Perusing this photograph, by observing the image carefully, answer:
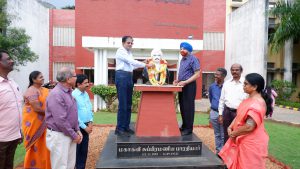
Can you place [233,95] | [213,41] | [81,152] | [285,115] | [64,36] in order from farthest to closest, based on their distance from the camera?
→ [213,41] → [64,36] → [285,115] → [233,95] → [81,152]

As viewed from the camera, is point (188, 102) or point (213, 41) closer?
point (188, 102)

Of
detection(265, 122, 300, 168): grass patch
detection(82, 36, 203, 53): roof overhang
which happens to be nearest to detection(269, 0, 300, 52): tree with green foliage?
detection(82, 36, 203, 53): roof overhang

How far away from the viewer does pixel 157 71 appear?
477cm

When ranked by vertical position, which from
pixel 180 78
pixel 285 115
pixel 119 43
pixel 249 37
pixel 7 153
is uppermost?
pixel 249 37

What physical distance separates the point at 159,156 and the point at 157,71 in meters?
1.41

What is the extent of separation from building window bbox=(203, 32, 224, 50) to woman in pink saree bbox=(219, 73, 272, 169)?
64.6ft

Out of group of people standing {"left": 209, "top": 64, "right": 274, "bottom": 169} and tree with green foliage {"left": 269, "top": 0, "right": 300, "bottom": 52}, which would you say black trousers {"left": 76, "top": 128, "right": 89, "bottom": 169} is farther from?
tree with green foliage {"left": 269, "top": 0, "right": 300, "bottom": 52}

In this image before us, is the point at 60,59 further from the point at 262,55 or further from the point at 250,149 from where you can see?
the point at 250,149

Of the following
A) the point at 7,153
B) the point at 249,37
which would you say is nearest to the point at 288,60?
→ the point at 249,37

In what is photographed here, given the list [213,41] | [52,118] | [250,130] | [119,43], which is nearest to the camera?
[250,130]

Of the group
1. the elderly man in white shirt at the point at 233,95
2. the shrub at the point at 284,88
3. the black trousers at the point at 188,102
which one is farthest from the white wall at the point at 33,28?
the shrub at the point at 284,88

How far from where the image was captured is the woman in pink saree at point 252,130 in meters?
3.00

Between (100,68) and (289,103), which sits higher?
(100,68)

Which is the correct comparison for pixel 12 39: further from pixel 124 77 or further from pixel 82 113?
pixel 82 113
